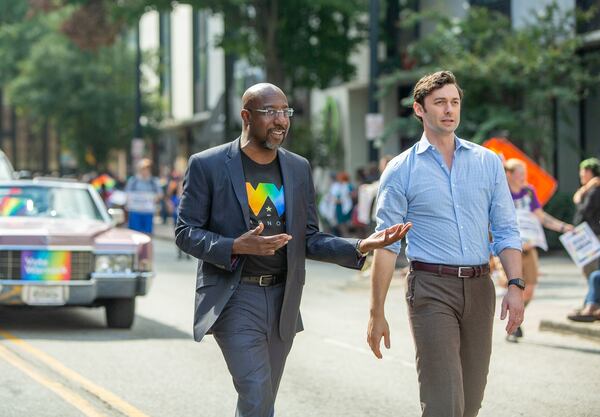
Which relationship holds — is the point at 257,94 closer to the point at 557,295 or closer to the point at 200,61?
the point at 557,295

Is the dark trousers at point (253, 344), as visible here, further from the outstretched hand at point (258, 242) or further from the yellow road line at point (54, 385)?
the yellow road line at point (54, 385)

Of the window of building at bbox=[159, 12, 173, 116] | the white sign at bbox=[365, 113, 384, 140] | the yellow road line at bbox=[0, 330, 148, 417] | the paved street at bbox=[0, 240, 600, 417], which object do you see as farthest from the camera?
the window of building at bbox=[159, 12, 173, 116]

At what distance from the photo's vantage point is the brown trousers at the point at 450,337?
5566mm

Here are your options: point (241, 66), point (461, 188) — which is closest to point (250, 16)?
point (241, 66)

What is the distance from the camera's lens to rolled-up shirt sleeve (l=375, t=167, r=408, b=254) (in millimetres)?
5746

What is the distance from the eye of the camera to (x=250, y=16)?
96.4ft

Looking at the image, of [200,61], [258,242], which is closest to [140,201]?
[258,242]

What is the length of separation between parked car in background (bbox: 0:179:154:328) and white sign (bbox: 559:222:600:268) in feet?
13.7

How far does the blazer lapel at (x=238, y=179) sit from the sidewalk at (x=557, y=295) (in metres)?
6.93

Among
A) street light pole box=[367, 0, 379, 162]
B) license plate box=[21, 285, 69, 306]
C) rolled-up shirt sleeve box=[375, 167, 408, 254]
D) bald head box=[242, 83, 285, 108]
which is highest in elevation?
street light pole box=[367, 0, 379, 162]

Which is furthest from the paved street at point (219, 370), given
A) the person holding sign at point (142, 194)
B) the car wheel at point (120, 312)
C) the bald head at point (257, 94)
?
the person holding sign at point (142, 194)

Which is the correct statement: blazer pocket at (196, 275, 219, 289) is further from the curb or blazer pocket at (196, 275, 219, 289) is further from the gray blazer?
the curb

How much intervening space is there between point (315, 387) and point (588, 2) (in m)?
15.9

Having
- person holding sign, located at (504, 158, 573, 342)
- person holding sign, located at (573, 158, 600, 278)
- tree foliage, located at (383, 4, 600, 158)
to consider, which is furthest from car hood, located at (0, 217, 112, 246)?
tree foliage, located at (383, 4, 600, 158)
